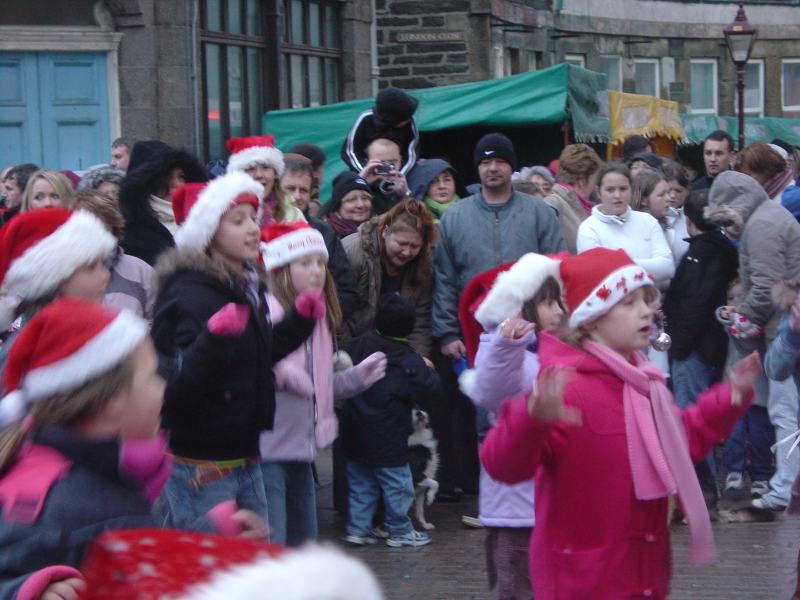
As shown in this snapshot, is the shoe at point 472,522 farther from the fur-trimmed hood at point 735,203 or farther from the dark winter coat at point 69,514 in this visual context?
the dark winter coat at point 69,514

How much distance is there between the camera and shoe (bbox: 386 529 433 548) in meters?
7.76

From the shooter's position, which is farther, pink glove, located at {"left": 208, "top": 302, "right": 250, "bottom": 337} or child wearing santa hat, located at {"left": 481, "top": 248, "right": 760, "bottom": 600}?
pink glove, located at {"left": 208, "top": 302, "right": 250, "bottom": 337}

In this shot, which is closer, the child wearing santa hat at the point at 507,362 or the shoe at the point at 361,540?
the child wearing santa hat at the point at 507,362

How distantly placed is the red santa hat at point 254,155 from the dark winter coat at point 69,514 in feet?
15.4

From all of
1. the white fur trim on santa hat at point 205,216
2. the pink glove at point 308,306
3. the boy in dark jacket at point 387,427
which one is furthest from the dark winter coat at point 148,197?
the pink glove at point 308,306

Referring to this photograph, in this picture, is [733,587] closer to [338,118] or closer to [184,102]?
[338,118]

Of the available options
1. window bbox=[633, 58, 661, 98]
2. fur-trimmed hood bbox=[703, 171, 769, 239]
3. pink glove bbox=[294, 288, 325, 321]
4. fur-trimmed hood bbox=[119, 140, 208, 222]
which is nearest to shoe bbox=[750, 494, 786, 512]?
fur-trimmed hood bbox=[703, 171, 769, 239]

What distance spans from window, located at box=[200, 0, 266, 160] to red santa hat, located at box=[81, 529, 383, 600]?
41.7ft

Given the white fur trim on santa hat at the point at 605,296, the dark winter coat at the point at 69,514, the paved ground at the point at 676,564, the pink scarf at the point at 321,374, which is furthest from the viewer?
the paved ground at the point at 676,564

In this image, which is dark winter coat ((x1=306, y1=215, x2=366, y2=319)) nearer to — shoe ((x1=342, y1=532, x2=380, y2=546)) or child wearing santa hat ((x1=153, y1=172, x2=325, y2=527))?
shoe ((x1=342, y1=532, x2=380, y2=546))

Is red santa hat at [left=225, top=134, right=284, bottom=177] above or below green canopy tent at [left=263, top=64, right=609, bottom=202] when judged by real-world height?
below

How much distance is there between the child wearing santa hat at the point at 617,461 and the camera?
424 centimetres

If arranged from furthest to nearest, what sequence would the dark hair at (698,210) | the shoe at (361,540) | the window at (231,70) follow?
the window at (231,70)
the dark hair at (698,210)
the shoe at (361,540)

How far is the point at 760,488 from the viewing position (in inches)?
341
